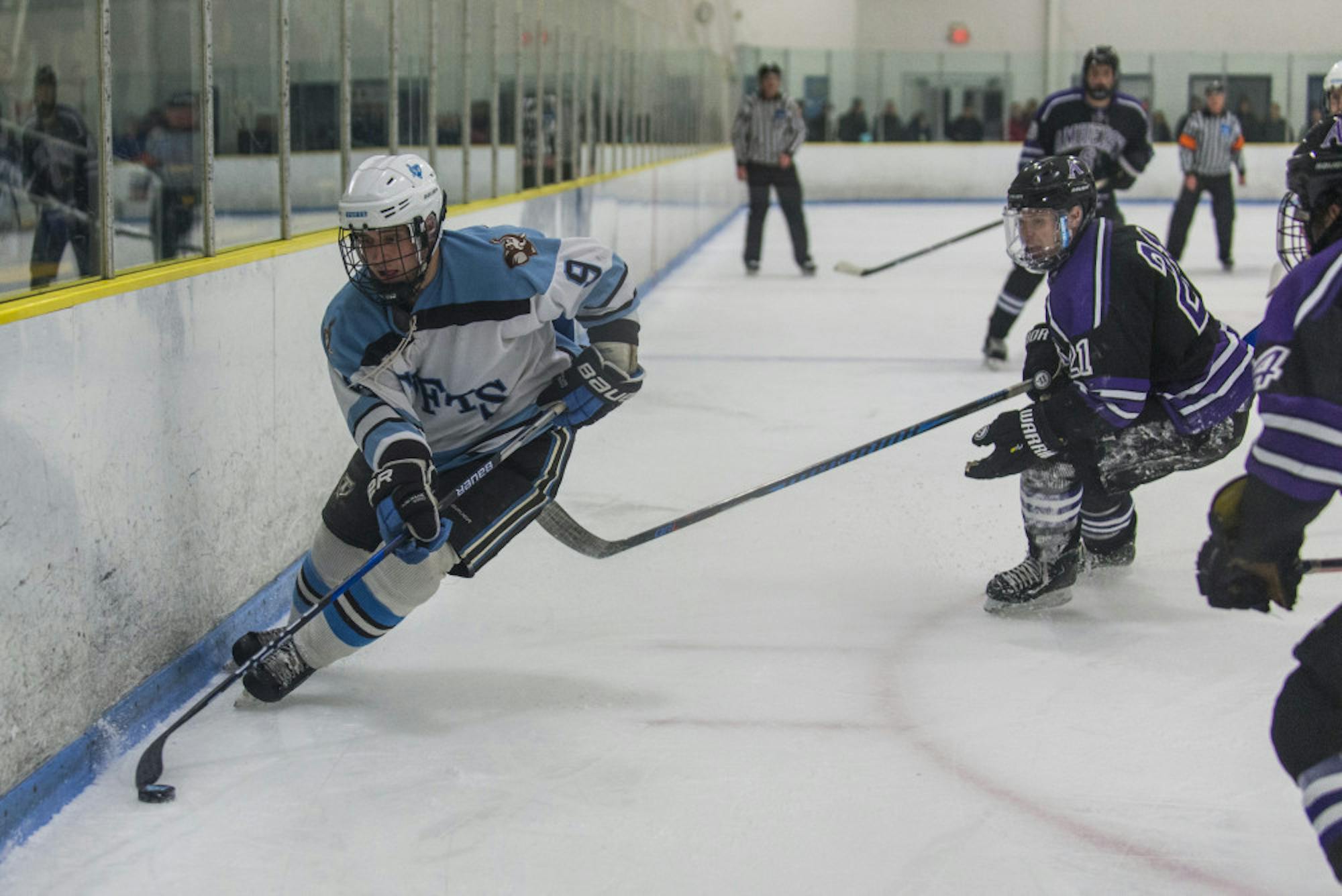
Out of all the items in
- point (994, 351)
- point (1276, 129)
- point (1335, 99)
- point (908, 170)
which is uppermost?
point (1276, 129)

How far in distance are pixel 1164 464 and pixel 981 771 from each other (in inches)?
36.4

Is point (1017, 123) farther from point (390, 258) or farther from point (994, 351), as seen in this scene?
point (390, 258)

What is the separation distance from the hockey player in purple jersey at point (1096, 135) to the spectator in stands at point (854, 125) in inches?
448

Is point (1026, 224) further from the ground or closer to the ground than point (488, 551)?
further from the ground

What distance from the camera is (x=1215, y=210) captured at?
351 inches

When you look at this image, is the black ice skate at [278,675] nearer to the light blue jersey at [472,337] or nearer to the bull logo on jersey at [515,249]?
the light blue jersey at [472,337]

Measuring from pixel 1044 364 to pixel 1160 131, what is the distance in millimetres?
15221

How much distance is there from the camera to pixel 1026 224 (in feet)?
9.16

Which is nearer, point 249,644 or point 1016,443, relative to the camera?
point 249,644

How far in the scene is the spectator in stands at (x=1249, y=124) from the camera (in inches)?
636

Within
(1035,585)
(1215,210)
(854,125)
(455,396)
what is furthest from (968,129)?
(455,396)

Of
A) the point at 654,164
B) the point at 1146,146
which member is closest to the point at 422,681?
the point at 1146,146

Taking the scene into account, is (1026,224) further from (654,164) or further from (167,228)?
(654,164)

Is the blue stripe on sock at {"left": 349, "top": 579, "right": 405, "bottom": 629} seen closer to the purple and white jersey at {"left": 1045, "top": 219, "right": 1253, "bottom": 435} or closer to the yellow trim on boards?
the yellow trim on boards
